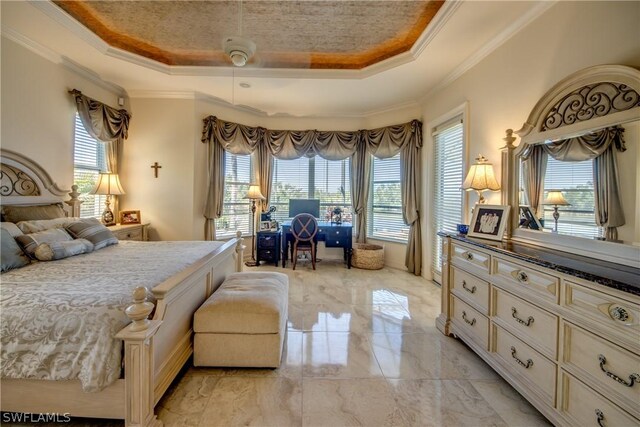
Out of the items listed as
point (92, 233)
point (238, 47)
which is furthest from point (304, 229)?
point (238, 47)

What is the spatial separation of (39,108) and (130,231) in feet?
5.31

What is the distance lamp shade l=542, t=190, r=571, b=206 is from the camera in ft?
5.97

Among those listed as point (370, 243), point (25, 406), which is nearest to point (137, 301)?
point (25, 406)

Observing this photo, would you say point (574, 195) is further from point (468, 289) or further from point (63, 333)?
point (63, 333)

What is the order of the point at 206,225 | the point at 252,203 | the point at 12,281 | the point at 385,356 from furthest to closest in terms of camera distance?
the point at 252,203
the point at 206,225
the point at 385,356
the point at 12,281

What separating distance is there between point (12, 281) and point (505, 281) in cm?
304

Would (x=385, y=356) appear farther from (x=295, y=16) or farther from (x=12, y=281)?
(x=295, y=16)

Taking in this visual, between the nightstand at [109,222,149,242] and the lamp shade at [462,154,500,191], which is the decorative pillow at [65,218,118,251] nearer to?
the nightstand at [109,222,149,242]

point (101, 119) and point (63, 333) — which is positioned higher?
point (101, 119)

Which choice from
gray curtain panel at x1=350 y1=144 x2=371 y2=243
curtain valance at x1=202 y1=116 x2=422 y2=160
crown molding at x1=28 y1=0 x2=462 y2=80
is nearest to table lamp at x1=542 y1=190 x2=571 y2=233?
crown molding at x1=28 y1=0 x2=462 y2=80

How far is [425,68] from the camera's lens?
3.24 metres

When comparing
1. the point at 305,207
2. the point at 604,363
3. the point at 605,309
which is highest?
the point at 305,207

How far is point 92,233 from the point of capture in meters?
2.50

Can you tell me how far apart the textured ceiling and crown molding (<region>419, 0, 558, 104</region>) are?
25.5 inches
